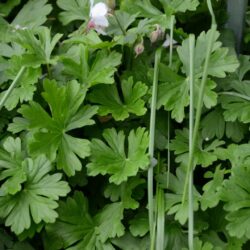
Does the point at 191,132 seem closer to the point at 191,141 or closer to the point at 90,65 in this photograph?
the point at 191,141

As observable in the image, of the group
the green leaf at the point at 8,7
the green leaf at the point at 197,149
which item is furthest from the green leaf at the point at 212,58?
the green leaf at the point at 8,7

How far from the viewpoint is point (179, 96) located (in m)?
1.08

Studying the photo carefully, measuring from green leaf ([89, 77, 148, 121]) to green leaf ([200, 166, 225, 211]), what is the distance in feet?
0.66

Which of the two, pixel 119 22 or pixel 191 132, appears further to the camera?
pixel 119 22

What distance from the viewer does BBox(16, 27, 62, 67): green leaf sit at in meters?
1.12

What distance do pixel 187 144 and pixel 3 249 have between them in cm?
46

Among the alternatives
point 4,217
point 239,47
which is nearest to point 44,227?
point 4,217

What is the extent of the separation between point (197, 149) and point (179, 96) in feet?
0.40

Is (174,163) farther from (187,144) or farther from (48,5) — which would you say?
(48,5)

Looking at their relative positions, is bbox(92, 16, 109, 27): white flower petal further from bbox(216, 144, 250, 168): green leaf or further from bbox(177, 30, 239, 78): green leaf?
bbox(216, 144, 250, 168): green leaf

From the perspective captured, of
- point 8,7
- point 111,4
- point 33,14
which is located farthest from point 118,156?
point 8,7

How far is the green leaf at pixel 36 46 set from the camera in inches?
43.9

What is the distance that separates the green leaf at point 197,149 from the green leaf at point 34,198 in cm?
25

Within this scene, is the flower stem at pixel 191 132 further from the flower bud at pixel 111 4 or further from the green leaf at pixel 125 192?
the flower bud at pixel 111 4
